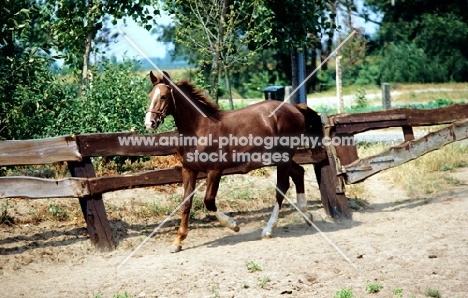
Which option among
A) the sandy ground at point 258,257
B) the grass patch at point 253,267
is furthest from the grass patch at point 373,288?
the grass patch at point 253,267

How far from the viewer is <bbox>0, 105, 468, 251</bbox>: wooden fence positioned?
7.97 m

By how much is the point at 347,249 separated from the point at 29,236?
413cm

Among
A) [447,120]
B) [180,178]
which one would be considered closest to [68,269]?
[180,178]

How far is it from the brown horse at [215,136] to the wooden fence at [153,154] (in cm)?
44

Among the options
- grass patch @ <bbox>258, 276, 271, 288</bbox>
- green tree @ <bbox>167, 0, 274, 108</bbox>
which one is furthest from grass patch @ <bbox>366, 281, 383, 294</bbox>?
green tree @ <bbox>167, 0, 274, 108</bbox>

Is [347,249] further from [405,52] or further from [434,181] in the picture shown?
[405,52]

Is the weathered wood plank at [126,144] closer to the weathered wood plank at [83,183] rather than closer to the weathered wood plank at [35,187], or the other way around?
the weathered wood plank at [83,183]

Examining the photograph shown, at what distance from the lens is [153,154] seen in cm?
862

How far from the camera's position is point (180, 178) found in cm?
858

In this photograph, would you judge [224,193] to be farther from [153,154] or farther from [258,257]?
[258,257]

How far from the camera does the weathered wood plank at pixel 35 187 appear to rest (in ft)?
26.0

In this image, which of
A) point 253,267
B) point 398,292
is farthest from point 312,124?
point 398,292

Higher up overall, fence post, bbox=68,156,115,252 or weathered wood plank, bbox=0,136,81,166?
weathered wood plank, bbox=0,136,81,166

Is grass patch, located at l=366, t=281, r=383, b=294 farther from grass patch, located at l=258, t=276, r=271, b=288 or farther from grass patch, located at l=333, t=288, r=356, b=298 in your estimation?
grass patch, located at l=258, t=276, r=271, b=288
